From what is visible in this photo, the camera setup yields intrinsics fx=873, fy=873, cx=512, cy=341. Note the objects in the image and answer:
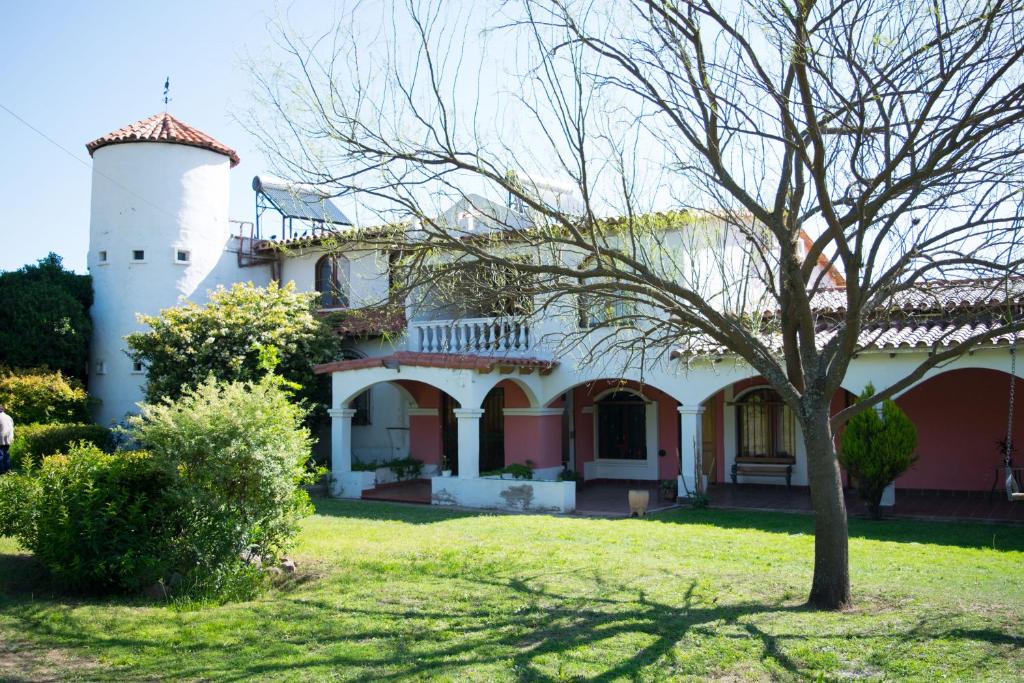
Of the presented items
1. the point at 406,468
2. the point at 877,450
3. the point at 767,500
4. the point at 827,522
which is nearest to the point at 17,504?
the point at 827,522

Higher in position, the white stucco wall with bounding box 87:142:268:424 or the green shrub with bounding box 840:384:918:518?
the white stucco wall with bounding box 87:142:268:424

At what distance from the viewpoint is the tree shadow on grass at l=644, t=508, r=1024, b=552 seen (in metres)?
11.3

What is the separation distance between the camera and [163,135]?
21.3 metres

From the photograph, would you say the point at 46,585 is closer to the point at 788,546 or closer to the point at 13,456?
the point at 788,546

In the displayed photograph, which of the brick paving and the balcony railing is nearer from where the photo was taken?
the brick paving

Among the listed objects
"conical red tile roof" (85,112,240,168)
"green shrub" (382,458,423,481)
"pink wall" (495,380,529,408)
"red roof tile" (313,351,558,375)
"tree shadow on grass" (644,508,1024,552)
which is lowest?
"tree shadow on grass" (644,508,1024,552)

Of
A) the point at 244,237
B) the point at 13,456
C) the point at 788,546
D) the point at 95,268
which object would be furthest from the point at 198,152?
the point at 788,546

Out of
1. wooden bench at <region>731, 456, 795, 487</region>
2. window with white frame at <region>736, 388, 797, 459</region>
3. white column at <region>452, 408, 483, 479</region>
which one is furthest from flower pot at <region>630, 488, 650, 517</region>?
window with white frame at <region>736, 388, 797, 459</region>

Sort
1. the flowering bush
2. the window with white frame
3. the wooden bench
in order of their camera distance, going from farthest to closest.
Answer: the window with white frame
the wooden bench
the flowering bush

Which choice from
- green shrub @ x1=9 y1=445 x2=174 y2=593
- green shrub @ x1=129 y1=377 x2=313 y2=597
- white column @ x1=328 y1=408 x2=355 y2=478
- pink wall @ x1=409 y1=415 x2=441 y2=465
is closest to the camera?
green shrub @ x1=9 y1=445 x2=174 y2=593

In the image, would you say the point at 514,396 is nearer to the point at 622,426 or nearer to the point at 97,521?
the point at 622,426

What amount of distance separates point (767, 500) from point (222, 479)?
1051 cm

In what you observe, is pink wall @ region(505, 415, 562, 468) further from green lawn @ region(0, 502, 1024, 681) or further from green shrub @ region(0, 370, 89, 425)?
green shrub @ region(0, 370, 89, 425)

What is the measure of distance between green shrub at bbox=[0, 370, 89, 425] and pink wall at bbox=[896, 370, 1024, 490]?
17674 millimetres
